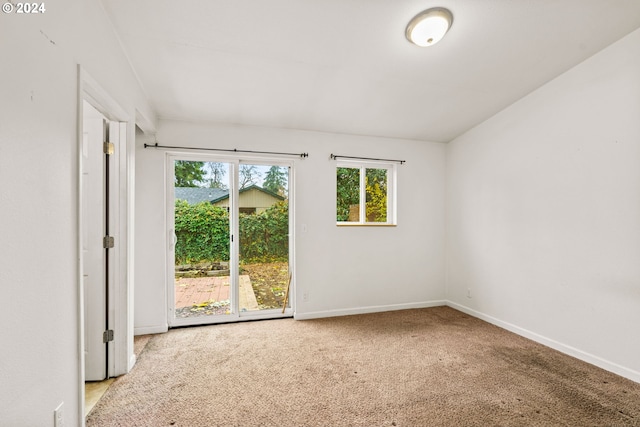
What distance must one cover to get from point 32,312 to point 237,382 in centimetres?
144

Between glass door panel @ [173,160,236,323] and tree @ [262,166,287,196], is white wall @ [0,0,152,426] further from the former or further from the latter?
tree @ [262,166,287,196]

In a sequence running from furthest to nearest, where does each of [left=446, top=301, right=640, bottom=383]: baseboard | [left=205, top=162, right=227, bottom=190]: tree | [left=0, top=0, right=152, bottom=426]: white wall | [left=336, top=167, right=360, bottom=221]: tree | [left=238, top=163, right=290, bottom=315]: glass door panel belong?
1. [left=336, top=167, right=360, bottom=221]: tree
2. [left=238, top=163, right=290, bottom=315]: glass door panel
3. [left=205, top=162, right=227, bottom=190]: tree
4. [left=446, top=301, right=640, bottom=383]: baseboard
5. [left=0, top=0, right=152, bottom=426]: white wall

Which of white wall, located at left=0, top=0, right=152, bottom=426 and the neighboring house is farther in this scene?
the neighboring house

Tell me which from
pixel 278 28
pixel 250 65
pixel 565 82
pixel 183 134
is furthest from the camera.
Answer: pixel 183 134

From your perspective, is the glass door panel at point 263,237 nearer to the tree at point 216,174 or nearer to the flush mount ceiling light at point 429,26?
the tree at point 216,174

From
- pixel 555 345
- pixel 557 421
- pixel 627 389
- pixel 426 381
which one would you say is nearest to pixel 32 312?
pixel 426 381

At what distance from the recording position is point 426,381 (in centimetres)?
220

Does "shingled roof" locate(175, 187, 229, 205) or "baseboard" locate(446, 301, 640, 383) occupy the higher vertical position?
"shingled roof" locate(175, 187, 229, 205)

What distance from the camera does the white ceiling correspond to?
194cm

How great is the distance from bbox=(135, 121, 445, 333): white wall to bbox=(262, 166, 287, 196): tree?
7.7 inches

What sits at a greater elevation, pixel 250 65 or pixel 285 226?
pixel 250 65

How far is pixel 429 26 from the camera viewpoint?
204 cm

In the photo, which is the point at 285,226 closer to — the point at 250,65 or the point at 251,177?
the point at 251,177

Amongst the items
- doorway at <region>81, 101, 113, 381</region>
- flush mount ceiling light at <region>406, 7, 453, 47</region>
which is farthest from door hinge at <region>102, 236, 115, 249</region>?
flush mount ceiling light at <region>406, 7, 453, 47</region>
